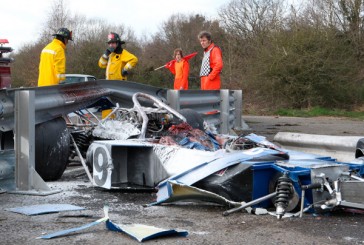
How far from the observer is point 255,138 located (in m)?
6.16

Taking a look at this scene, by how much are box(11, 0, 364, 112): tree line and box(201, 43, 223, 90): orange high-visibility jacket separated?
14.2 m

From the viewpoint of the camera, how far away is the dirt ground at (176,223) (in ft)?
13.2

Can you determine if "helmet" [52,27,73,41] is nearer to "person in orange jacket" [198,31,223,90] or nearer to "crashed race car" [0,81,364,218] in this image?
"person in orange jacket" [198,31,223,90]

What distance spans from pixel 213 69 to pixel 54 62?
2.84 m

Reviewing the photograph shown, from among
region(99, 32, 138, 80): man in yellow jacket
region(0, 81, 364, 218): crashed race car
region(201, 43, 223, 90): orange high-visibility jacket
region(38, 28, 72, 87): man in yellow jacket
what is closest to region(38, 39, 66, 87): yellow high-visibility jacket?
region(38, 28, 72, 87): man in yellow jacket

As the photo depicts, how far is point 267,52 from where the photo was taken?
86.2 ft

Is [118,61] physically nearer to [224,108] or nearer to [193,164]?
[224,108]

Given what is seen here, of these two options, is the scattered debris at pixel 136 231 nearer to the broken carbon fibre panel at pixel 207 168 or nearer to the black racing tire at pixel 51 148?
the broken carbon fibre panel at pixel 207 168

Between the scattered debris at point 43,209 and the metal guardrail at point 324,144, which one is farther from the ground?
the metal guardrail at point 324,144

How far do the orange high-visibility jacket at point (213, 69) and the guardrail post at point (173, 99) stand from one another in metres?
2.22

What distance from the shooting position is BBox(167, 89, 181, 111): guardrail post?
8805 millimetres

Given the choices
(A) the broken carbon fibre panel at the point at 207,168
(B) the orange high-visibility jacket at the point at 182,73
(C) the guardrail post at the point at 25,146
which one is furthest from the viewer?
(B) the orange high-visibility jacket at the point at 182,73

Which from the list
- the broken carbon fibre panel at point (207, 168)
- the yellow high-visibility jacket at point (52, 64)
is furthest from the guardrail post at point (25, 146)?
the yellow high-visibility jacket at point (52, 64)

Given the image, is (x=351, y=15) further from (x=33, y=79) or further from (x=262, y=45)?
(x=33, y=79)
